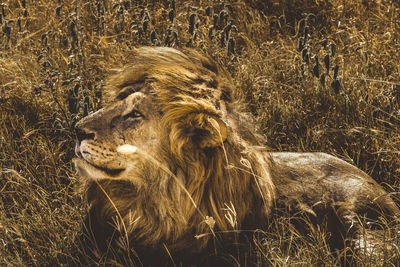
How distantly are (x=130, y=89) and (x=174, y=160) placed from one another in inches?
16.5

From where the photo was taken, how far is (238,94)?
3727 millimetres

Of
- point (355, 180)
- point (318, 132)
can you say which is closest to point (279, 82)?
point (318, 132)

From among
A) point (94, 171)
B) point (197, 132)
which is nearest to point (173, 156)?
point (197, 132)

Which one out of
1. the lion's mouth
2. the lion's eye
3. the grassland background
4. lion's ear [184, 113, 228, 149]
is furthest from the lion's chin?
the grassland background

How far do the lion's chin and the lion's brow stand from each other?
39cm

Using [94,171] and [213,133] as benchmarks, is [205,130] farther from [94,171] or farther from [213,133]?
[94,171]

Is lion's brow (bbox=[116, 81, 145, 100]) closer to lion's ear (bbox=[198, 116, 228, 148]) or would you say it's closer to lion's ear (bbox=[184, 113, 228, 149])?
lion's ear (bbox=[184, 113, 228, 149])

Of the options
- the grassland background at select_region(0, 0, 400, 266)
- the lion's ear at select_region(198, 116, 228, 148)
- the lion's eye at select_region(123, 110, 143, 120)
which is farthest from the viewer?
the grassland background at select_region(0, 0, 400, 266)

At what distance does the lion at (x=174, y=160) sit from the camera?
2.48 metres

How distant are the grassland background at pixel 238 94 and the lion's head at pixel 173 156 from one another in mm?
→ 311

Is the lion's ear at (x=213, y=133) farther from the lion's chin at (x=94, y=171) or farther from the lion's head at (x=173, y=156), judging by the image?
the lion's chin at (x=94, y=171)

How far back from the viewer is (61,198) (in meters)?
3.09

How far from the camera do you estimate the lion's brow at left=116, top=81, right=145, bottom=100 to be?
2611 mm

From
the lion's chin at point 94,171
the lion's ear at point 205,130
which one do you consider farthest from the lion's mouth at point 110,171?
the lion's ear at point 205,130
